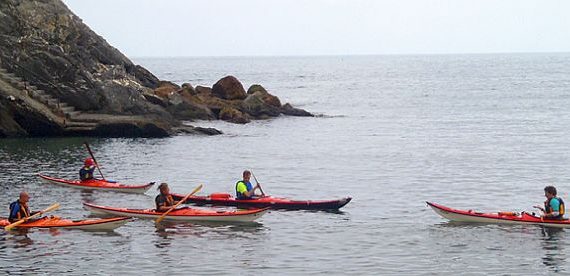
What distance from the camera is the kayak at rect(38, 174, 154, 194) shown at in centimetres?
3675

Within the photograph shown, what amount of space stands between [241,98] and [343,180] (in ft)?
117

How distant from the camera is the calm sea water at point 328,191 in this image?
2492cm

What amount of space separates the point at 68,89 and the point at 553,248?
133ft

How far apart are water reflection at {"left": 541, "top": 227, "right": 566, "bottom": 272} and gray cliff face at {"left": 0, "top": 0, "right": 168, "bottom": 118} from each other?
37553 millimetres

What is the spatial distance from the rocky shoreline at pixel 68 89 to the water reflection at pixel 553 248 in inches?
1326

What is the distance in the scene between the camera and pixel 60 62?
58781 mm

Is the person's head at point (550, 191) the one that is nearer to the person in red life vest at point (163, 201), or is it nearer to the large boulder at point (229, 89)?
the person in red life vest at point (163, 201)

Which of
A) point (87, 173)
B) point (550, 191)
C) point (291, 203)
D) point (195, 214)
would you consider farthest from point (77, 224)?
point (550, 191)

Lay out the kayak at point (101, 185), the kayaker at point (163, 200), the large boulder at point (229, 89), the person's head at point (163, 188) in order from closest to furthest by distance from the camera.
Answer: the person's head at point (163, 188)
the kayaker at point (163, 200)
the kayak at point (101, 185)
the large boulder at point (229, 89)

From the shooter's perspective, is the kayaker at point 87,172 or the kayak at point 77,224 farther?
the kayaker at point 87,172

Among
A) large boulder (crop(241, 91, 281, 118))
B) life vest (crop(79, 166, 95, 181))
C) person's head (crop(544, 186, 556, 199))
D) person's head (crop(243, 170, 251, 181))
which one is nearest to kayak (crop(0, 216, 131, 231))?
person's head (crop(243, 170, 251, 181))

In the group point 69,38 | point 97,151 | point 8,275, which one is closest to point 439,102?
point 69,38

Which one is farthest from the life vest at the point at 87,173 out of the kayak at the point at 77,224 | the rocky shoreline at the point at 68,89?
the rocky shoreline at the point at 68,89

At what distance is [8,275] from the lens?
75.8 feet
